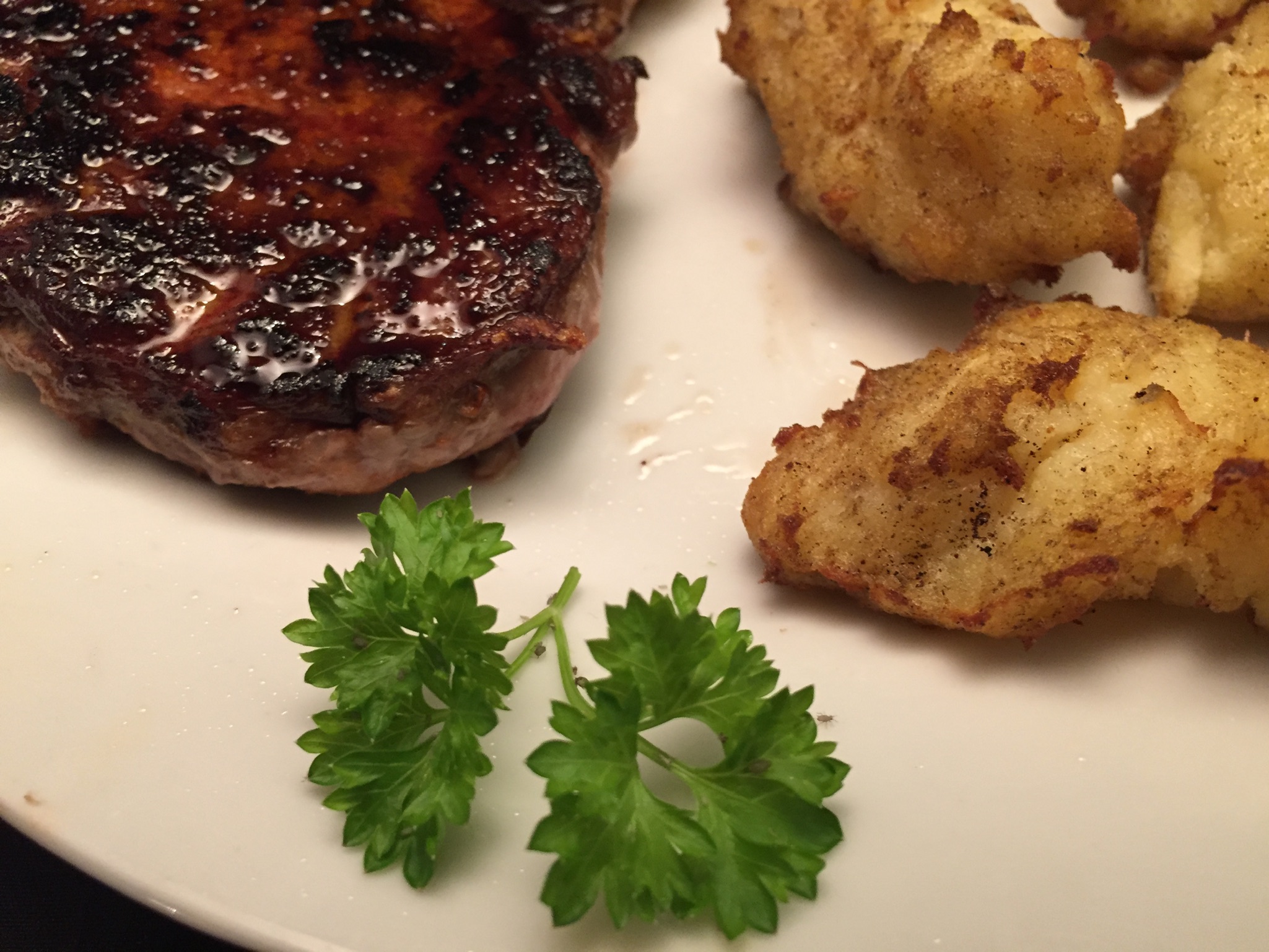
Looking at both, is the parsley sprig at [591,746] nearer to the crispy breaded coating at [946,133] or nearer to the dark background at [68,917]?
the dark background at [68,917]

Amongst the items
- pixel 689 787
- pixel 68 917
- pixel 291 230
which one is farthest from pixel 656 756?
pixel 68 917

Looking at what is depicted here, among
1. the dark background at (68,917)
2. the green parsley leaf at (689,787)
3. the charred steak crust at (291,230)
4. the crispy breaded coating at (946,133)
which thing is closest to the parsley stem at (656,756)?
the green parsley leaf at (689,787)

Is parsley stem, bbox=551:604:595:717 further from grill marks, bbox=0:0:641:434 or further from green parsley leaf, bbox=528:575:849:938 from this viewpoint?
grill marks, bbox=0:0:641:434

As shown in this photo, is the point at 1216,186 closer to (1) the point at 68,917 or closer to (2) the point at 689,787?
(2) the point at 689,787

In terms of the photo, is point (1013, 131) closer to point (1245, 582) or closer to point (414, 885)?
point (1245, 582)

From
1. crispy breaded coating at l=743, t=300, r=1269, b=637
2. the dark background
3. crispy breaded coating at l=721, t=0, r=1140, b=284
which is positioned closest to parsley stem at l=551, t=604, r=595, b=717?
crispy breaded coating at l=743, t=300, r=1269, b=637
